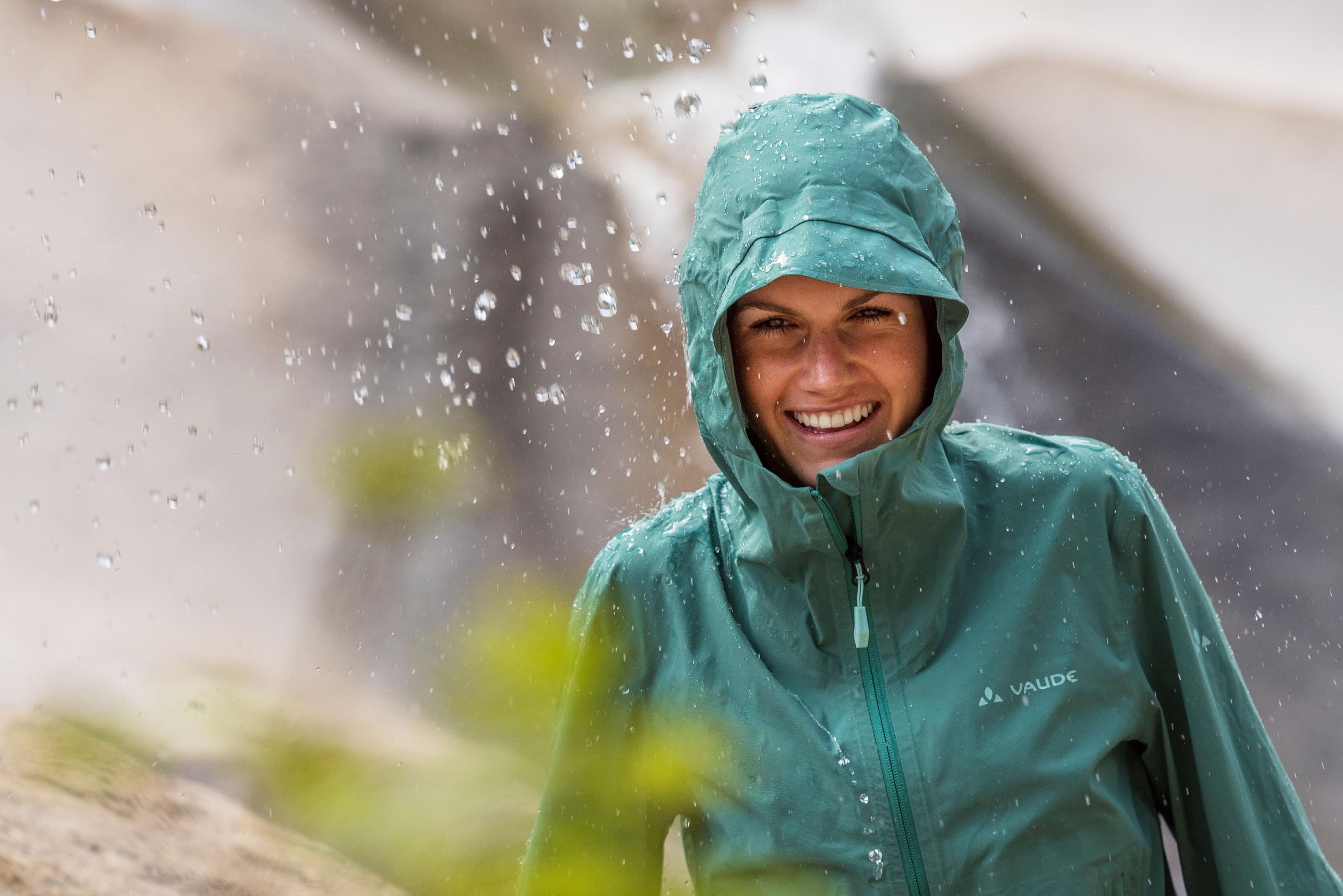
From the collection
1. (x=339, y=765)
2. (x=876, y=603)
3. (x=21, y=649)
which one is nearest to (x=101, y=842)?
→ (x=21, y=649)

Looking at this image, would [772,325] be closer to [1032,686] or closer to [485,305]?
[1032,686]

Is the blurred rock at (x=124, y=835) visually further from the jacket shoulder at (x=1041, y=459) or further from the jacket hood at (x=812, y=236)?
the jacket shoulder at (x=1041, y=459)

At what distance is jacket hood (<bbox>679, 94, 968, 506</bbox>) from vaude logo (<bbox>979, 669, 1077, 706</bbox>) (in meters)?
0.34

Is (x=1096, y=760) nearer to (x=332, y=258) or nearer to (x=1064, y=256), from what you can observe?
(x=1064, y=256)

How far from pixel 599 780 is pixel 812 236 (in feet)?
2.91

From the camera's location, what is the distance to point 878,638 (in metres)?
1.66

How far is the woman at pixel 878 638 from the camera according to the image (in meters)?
1.56

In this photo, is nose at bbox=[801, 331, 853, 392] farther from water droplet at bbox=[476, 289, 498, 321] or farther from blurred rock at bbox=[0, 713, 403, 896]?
water droplet at bbox=[476, 289, 498, 321]

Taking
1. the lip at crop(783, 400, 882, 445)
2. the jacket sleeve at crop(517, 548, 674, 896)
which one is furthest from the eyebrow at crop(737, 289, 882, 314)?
the jacket sleeve at crop(517, 548, 674, 896)

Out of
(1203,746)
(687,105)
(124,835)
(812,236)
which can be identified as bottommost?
(1203,746)

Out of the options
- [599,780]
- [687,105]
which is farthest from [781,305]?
[687,105]

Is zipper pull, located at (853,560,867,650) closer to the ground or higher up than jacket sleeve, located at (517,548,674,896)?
higher up

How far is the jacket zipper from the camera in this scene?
1.54 m

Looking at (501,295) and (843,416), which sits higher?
(501,295)
